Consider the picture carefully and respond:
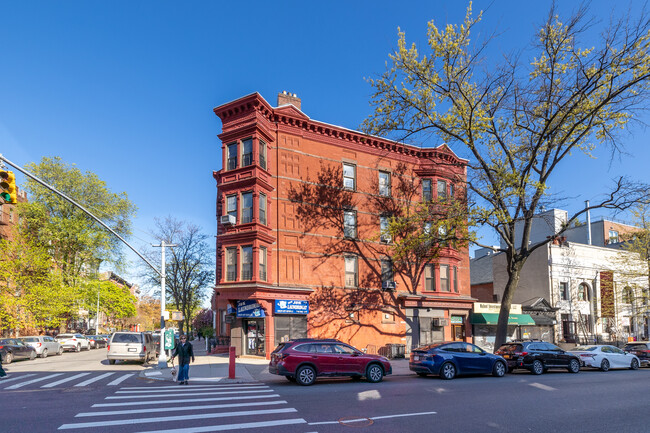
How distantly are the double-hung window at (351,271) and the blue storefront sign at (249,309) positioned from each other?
6668mm

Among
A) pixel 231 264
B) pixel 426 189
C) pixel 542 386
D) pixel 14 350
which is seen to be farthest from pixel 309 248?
pixel 14 350

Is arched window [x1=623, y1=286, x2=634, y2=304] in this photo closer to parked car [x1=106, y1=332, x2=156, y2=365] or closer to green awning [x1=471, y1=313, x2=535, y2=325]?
green awning [x1=471, y1=313, x2=535, y2=325]

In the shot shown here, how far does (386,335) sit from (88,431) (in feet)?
77.3

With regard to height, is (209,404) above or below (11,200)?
below

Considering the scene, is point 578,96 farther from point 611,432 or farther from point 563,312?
point 563,312

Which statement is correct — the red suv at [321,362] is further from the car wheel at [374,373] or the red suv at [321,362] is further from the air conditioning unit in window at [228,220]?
the air conditioning unit in window at [228,220]

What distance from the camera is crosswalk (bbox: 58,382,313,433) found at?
881 cm

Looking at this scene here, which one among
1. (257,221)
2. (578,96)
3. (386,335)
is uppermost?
(578,96)

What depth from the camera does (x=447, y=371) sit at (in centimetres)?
1689

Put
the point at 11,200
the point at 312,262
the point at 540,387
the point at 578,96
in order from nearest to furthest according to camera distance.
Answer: the point at 11,200 < the point at 540,387 < the point at 578,96 < the point at 312,262

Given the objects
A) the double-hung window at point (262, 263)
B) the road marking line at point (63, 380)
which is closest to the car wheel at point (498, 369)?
the double-hung window at point (262, 263)

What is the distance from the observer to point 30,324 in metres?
38.4

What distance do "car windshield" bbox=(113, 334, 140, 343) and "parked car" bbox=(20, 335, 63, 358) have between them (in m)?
9.54

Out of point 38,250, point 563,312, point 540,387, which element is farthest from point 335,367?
point 38,250
